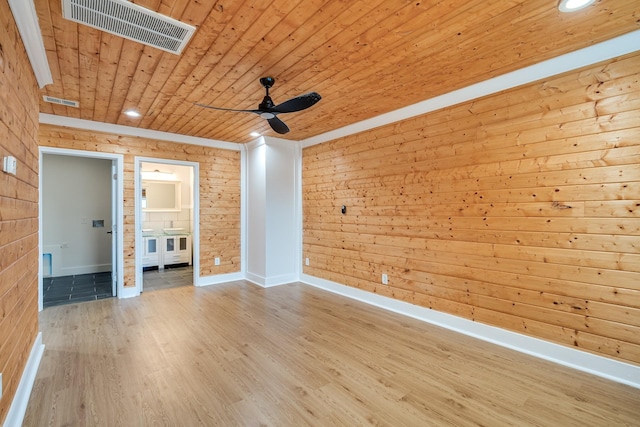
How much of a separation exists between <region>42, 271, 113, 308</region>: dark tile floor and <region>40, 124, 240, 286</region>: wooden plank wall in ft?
2.16

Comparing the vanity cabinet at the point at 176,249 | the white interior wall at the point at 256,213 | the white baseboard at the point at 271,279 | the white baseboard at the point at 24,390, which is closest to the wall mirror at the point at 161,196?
the vanity cabinet at the point at 176,249

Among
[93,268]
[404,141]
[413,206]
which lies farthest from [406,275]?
[93,268]

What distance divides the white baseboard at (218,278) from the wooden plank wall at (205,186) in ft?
0.24

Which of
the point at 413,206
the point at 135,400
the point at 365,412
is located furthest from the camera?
the point at 413,206

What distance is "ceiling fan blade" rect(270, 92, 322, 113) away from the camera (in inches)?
99.1

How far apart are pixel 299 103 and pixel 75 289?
201 inches

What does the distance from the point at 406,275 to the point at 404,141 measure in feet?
5.64

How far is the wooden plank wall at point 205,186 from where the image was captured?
442 centimetres

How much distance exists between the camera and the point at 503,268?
2881 mm

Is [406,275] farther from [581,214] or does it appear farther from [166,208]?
[166,208]

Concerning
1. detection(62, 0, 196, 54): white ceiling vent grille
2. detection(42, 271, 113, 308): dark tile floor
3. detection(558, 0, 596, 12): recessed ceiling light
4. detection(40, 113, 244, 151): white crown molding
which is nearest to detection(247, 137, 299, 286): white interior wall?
detection(40, 113, 244, 151): white crown molding

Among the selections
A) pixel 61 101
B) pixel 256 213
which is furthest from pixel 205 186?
pixel 61 101

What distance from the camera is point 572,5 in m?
1.86

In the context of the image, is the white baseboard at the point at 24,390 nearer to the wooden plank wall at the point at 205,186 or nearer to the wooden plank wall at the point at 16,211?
the wooden plank wall at the point at 16,211
